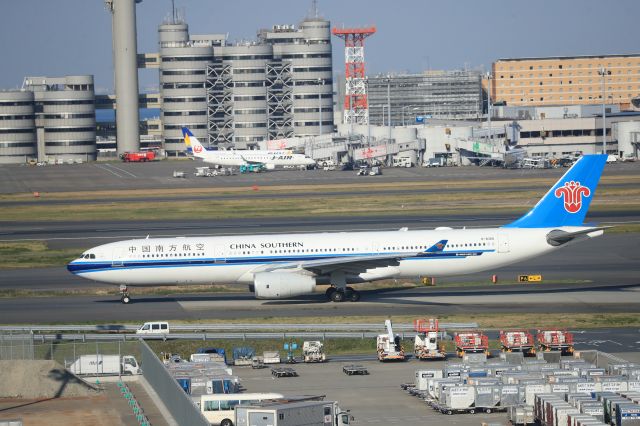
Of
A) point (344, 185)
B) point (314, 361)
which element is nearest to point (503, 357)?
point (314, 361)

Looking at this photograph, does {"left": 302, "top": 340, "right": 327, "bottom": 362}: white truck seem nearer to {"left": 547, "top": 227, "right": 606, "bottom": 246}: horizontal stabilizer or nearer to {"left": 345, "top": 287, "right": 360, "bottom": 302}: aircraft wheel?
{"left": 345, "top": 287, "right": 360, "bottom": 302}: aircraft wheel

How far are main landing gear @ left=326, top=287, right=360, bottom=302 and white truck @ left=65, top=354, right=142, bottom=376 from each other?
70.0 feet

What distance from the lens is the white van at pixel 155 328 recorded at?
2040 inches

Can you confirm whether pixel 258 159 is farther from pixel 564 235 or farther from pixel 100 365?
pixel 100 365

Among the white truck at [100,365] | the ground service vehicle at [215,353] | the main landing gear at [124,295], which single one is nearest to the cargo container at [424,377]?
the ground service vehicle at [215,353]

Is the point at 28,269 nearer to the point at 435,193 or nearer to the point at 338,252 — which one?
the point at 338,252

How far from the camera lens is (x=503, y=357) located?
145ft

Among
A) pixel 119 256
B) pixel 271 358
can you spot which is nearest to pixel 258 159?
pixel 119 256

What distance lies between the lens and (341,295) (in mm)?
61594

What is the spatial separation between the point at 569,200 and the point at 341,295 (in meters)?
14.7

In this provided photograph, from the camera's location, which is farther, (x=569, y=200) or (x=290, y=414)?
(x=569, y=200)

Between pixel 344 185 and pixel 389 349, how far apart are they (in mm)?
93879

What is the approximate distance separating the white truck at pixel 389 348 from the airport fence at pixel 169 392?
10.6 metres

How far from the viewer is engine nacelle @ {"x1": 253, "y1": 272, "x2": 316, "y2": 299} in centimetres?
5919
